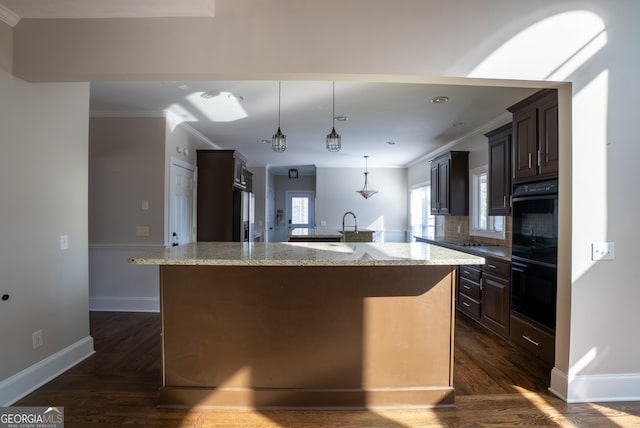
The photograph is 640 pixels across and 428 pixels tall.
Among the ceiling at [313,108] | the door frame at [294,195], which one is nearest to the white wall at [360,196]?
the door frame at [294,195]

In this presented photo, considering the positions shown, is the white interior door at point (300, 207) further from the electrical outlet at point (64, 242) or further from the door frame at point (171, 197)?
the electrical outlet at point (64, 242)

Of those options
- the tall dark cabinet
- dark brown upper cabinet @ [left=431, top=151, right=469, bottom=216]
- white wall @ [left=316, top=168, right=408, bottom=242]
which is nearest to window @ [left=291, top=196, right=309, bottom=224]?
white wall @ [left=316, top=168, right=408, bottom=242]

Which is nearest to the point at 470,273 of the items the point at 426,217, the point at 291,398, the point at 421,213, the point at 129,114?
the point at 291,398

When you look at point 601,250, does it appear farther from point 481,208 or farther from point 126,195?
point 126,195

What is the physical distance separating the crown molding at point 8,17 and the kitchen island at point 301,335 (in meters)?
1.83

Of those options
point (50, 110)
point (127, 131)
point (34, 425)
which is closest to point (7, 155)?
point (50, 110)

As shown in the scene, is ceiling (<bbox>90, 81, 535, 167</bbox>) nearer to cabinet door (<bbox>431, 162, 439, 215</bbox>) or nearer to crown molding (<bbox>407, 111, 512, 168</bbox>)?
crown molding (<bbox>407, 111, 512, 168</bbox>)

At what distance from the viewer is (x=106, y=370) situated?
2.58 metres

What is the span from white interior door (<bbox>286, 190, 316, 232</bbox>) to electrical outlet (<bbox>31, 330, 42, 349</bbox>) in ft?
26.2

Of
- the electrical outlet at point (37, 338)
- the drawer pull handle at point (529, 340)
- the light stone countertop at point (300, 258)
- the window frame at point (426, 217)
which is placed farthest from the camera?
the window frame at point (426, 217)

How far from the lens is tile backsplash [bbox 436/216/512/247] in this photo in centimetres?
398

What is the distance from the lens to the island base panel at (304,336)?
2.11 m

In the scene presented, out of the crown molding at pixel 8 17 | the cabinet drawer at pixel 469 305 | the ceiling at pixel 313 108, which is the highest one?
the crown molding at pixel 8 17

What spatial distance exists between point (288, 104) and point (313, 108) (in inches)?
12.3
